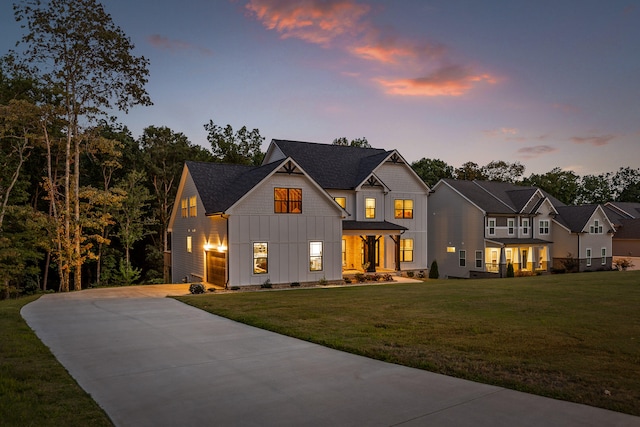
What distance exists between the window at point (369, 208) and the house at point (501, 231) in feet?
37.0

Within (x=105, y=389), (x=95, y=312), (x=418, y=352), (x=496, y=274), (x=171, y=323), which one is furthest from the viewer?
(x=496, y=274)

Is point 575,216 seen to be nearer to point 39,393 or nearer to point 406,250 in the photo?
point 406,250

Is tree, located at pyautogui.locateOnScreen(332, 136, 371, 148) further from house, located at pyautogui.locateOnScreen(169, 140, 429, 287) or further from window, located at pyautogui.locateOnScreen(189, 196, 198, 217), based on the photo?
window, located at pyautogui.locateOnScreen(189, 196, 198, 217)

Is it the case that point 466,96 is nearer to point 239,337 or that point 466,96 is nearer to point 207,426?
point 239,337

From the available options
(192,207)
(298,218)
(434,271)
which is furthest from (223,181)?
(434,271)

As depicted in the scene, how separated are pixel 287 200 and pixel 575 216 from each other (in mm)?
32635

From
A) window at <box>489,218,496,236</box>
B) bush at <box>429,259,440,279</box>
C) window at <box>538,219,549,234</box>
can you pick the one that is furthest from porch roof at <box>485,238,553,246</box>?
bush at <box>429,259,440,279</box>

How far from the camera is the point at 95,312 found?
A: 15.4 m

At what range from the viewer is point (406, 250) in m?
33.4

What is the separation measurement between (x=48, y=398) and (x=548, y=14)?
2199 cm

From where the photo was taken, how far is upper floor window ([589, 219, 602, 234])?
43.7 metres

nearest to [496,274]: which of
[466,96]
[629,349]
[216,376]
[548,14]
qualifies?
[466,96]

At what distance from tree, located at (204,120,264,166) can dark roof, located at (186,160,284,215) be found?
20.1 m

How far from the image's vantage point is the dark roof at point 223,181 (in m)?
24.0
